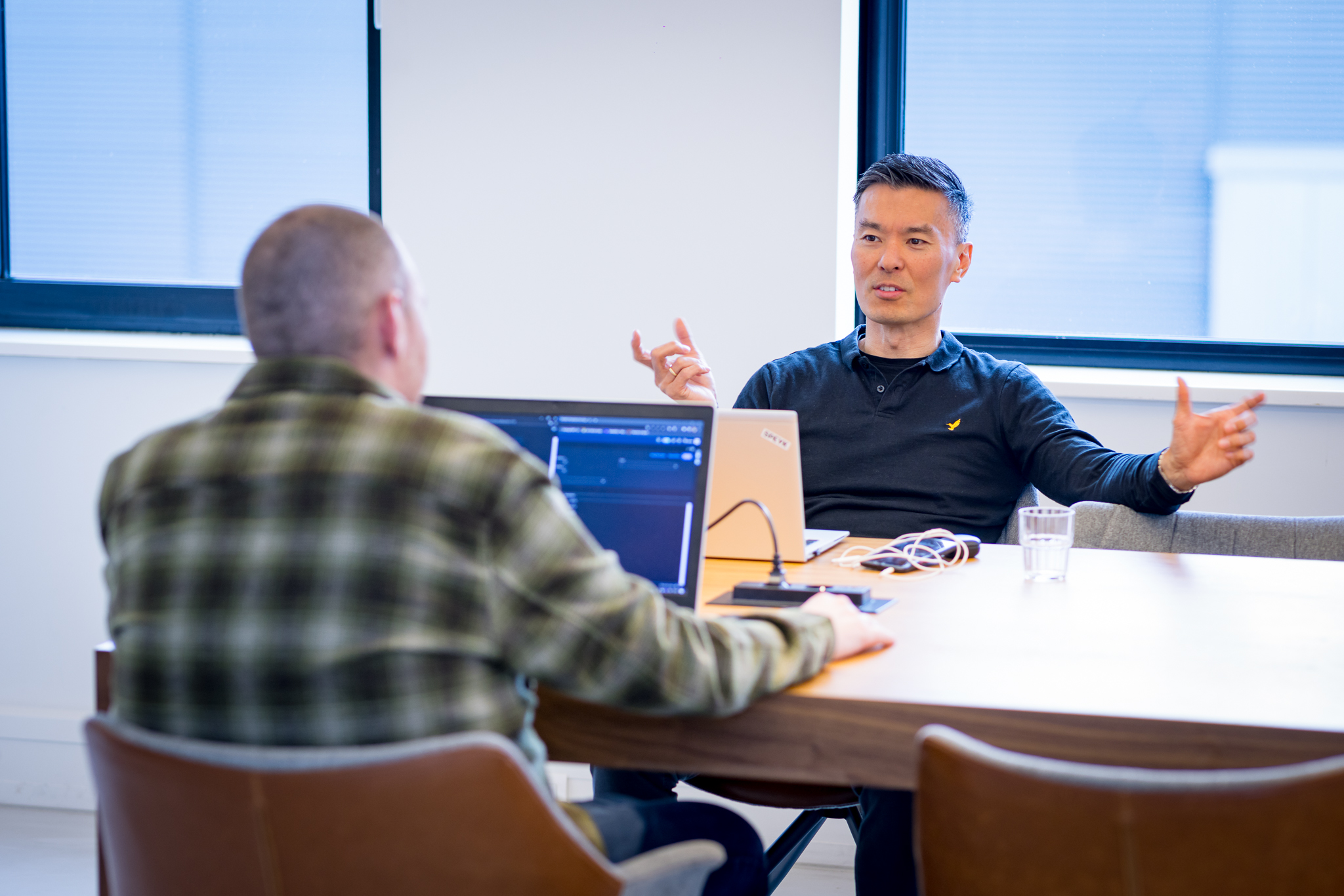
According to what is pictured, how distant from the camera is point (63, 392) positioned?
3.33 meters

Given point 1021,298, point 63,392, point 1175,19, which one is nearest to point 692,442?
point 1021,298

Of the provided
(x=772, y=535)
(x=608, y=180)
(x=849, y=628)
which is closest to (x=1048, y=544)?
(x=772, y=535)

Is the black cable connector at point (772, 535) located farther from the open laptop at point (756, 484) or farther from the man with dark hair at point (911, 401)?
the man with dark hair at point (911, 401)

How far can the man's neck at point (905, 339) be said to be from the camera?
8.76ft

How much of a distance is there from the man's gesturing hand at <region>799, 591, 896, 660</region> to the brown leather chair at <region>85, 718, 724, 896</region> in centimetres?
43

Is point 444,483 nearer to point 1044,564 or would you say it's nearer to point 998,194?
point 1044,564

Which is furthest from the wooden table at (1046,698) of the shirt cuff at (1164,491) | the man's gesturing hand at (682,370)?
the man's gesturing hand at (682,370)

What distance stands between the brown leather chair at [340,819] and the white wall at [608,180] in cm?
215

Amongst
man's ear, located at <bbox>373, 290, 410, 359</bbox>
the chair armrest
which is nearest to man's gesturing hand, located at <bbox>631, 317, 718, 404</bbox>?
man's ear, located at <bbox>373, 290, 410, 359</bbox>

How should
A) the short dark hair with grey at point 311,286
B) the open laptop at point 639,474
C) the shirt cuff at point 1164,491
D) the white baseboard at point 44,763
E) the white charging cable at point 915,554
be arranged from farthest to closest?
1. the white baseboard at point 44,763
2. the shirt cuff at point 1164,491
3. the white charging cable at point 915,554
4. the open laptop at point 639,474
5. the short dark hair with grey at point 311,286

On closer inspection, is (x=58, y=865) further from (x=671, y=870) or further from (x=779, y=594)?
(x=671, y=870)

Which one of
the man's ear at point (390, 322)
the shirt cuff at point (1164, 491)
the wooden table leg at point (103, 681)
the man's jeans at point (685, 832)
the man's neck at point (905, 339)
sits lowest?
the man's jeans at point (685, 832)

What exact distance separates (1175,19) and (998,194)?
2.04 feet

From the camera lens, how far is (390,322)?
3.84ft
